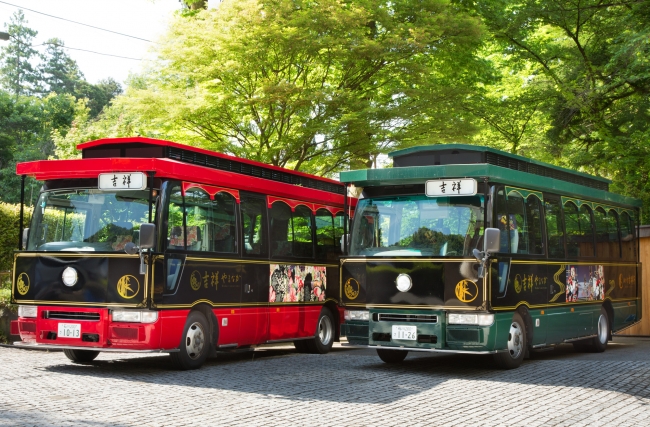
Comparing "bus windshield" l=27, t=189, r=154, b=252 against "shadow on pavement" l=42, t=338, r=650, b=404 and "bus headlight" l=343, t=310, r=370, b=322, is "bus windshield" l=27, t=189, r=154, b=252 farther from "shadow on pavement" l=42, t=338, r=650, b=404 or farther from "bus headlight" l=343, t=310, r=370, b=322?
"bus headlight" l=343, t=310, r=370, b=322

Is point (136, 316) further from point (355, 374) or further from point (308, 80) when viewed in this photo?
point (308, 80)

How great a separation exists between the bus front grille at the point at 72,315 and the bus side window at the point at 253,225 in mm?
3235

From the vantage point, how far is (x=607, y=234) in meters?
18.7

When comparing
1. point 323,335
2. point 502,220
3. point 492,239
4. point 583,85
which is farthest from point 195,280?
point 583,85

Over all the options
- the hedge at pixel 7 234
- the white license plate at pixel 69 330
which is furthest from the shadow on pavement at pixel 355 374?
the hedge at pixel 7 234

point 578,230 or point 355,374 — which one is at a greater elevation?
point 578,230

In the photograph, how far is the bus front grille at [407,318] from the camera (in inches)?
509

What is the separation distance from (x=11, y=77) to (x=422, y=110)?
71.7 metres

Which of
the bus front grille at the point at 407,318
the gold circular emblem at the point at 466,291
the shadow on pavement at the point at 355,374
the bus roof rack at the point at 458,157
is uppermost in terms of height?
the bus roof rack at the point at 458,157

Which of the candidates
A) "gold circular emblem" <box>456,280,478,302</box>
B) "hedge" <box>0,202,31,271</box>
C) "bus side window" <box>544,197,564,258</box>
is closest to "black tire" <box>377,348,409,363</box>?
"gold circular emblem" <box>456,280,478,302</box>

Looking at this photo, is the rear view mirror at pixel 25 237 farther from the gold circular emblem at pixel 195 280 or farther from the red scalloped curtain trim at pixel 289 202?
the red scalloped curtain trim at pixel 289 202

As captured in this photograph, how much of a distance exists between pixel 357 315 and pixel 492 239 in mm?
2635

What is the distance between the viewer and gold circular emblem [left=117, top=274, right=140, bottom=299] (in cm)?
1241

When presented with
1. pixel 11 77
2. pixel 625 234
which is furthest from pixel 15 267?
pixel 11 77
